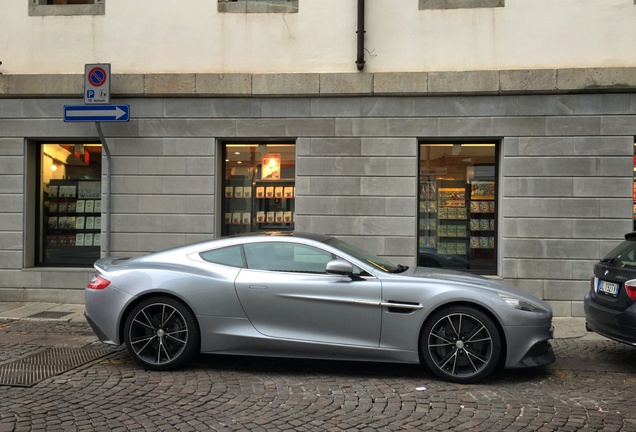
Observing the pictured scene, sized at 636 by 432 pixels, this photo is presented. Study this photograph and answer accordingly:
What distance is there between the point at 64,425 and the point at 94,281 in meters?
2.07

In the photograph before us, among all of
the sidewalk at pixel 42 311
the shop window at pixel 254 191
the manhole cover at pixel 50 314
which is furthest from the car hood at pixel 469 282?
the manhole cover at pixel 50 314

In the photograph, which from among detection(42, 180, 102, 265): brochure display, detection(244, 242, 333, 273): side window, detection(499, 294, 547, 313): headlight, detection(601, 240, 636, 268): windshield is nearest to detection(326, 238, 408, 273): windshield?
detection(244, 242, 333, 273): side window

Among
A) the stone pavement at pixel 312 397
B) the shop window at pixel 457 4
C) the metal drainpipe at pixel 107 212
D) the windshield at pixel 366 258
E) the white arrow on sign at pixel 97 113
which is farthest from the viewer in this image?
the metal drainpipe at pixel 107 212

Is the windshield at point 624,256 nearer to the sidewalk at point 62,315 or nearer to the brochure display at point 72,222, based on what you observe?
the sidewalk at point 62,315

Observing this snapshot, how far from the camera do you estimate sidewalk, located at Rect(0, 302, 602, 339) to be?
8.22m

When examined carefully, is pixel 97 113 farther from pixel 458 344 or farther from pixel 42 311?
pixel 458 344

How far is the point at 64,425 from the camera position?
438 centimetres

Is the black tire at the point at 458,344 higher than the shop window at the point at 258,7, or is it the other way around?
the shop window at the point at 258,7

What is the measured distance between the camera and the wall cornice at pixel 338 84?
374 inches

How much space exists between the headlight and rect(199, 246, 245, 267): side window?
2.70 m

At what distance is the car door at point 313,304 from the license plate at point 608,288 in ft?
8.42

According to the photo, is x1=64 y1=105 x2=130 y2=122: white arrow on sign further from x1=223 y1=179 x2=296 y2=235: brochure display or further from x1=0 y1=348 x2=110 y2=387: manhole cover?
x1=0 y1=348 x2=110 y2=387: manhole cover

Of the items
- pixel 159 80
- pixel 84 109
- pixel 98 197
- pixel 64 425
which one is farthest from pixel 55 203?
pixel 64 425

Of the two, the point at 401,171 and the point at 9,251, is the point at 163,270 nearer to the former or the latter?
the point at 401,171
